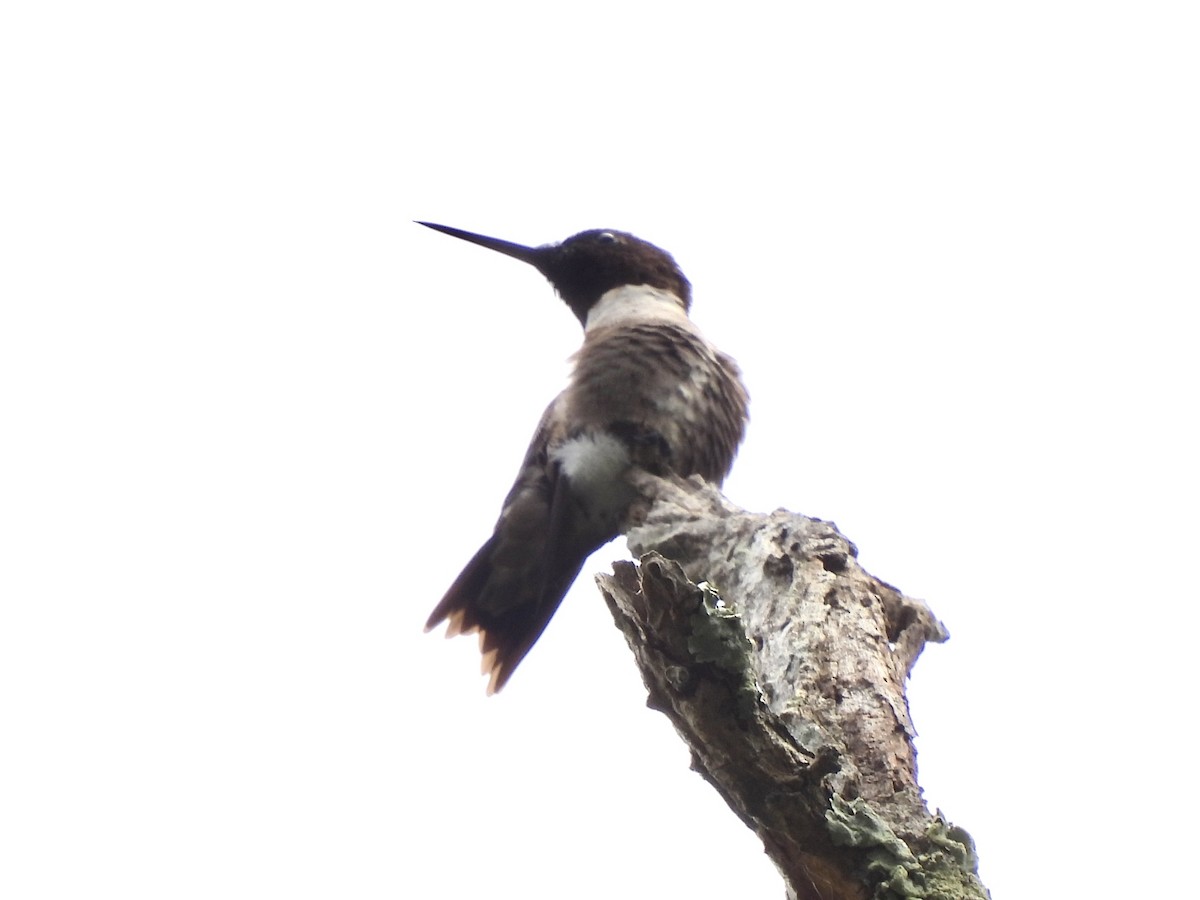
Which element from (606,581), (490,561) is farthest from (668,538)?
(606,581)

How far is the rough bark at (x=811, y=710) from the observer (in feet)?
6.23

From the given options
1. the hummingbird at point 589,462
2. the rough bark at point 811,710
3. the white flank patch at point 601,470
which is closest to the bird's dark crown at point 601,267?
the hummingbird at point 589,462

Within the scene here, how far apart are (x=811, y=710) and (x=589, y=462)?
189 cm

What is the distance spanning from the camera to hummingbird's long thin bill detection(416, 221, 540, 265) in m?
5.87

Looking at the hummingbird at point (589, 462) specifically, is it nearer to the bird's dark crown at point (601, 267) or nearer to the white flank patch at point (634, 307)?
the white flank patch at point (634, 307)

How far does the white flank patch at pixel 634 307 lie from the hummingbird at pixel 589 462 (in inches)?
7.6

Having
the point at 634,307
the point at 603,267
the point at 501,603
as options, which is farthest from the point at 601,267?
the point at 501,603

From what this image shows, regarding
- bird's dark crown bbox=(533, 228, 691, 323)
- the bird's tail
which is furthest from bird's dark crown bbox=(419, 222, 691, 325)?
the bird's tail

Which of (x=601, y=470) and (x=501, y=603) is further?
(x=501, y=603)

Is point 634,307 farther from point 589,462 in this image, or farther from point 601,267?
point 589,462

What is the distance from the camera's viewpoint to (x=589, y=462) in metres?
4.30

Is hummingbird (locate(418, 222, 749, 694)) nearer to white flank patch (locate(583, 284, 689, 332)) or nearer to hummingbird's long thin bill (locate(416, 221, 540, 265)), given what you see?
white flank patch (locate(583, 284, 689, 332))

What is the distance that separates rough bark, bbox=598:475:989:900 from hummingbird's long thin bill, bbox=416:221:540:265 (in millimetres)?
3081

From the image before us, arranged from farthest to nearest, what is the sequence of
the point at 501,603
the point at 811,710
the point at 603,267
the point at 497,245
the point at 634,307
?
the point at 497,245, the point at 603,267, the point at 634,307, the point at 501,603, the point at 811,710
